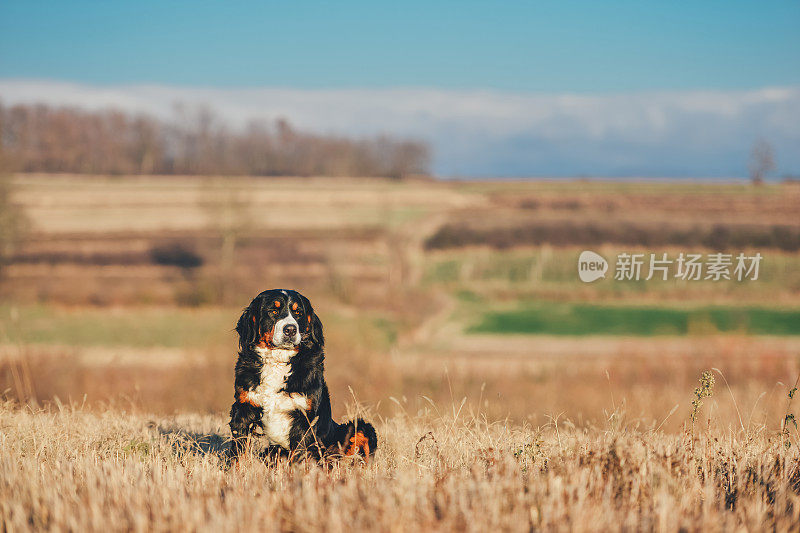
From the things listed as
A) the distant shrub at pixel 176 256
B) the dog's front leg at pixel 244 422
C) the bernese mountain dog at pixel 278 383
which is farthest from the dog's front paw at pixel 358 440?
the distant shrub at pixel 176 256

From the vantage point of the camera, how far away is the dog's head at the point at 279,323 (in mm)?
4416

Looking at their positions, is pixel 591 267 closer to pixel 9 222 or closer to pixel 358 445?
pixel 9 222

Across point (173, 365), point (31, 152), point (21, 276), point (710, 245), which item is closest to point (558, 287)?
point (710, 245)

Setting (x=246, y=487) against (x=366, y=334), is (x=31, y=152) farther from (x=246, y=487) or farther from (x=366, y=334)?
(x=246, y=487)

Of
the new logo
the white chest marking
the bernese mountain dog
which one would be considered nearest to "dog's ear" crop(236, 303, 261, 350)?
the bernese mountain dog

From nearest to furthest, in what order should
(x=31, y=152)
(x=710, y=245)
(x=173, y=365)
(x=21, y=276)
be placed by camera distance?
1. (x=173, y=365)
2. (x=21, y=276)
3. (x=710, y=245)
4. (x=31, y=152)

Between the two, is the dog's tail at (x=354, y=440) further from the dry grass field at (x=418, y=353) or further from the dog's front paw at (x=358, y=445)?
the dry grass field at (x=418, y=353)

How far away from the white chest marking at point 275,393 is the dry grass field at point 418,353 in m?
0.37

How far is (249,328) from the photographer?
15.0ft

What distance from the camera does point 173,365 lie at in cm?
3112

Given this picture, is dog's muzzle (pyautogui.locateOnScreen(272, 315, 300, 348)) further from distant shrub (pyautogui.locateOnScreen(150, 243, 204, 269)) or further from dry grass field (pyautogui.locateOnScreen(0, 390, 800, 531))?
distant shrub (pyautogui.locateOnScreen(150, 243, 204, 269))

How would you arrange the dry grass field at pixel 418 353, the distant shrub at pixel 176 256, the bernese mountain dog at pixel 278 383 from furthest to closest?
1. the distant shrub at pixel 176 256
2. the bernese mountain dog at pixel 278 383
3. the dry grass field at pixel 418 353

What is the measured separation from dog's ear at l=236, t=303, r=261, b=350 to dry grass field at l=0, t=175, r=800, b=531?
2.76ft

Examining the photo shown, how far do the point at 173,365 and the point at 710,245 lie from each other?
50366 millimetres
